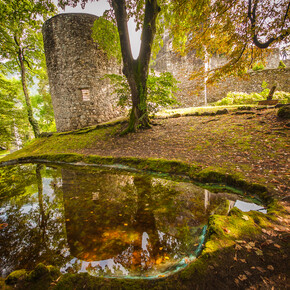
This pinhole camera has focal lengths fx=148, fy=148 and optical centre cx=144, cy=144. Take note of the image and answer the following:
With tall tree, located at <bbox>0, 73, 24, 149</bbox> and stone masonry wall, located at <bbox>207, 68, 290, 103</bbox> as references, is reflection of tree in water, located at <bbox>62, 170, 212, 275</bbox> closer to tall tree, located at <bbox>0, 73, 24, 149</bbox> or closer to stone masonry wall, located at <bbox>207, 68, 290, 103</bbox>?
tall tree, located at <bbox>0, 73, 24, 149</bbox>

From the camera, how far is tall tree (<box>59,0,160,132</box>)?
20.1 feet

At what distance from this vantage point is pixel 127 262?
1.53m

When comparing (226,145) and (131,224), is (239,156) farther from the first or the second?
(131,224)

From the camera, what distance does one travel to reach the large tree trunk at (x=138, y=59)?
615 cm

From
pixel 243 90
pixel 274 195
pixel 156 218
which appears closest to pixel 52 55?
pixel 156 218

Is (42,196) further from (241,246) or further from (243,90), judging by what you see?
(243,90)

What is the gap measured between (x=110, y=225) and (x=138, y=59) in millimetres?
6818

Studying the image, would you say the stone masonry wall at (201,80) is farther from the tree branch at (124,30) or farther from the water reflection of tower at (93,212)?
the water reflection of tower at (93,212)

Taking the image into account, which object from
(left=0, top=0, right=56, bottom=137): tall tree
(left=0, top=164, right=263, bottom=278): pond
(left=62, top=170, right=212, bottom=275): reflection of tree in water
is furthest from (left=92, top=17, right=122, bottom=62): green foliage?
(left=62, top=170, right=212, bottom=275): reflection of tree in water

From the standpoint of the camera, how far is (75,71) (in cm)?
1028

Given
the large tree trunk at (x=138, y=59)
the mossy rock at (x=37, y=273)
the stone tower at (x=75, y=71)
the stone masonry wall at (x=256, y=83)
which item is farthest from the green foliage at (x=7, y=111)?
the stone masonry wall at (x=256, y=83)

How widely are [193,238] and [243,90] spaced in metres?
15.8

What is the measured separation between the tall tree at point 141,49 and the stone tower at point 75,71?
379 cm

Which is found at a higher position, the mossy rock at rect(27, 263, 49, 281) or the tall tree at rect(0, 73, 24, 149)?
the tall tree at rect(0, 73, 24, 149)
